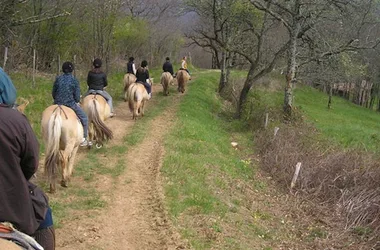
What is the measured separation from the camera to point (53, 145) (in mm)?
7027

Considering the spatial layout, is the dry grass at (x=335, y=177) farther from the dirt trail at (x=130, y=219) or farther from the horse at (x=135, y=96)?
the horse at (x=135, y=96)

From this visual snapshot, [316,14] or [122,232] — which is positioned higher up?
[316,14]

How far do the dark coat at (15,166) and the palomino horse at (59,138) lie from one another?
4.13 metres

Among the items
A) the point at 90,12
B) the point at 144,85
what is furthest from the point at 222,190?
the point at 90,12

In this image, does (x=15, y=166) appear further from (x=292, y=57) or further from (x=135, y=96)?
(x=292, y=57)

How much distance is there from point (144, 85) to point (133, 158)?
19.1 ft

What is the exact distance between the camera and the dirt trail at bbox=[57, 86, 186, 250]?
20.0 ft

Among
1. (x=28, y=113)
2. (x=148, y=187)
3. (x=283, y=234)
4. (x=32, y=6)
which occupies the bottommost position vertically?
(x=283, y=234)

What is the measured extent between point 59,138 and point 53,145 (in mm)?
246

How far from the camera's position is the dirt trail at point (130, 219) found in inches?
240

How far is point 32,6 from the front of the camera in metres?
16.4

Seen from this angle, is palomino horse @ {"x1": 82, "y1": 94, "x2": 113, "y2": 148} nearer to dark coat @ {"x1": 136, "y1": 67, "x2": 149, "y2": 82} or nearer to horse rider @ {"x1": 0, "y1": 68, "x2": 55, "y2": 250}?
dark coat @ {"x1": 136, "y1": 67, "x2": 149, "y2": 82}

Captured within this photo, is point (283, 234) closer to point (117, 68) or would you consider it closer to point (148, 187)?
point (148, 187)

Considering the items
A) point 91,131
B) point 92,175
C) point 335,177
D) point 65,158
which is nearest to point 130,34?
point 91,131
